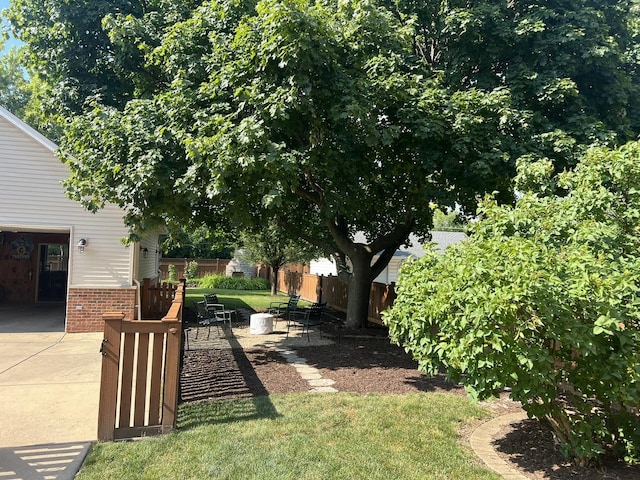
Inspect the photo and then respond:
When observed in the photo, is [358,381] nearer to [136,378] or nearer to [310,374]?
[310,374]

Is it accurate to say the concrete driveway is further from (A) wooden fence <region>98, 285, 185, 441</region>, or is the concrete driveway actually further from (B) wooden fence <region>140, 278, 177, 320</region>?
(B) wooden fence <region>140, 278, 177, 320</region>

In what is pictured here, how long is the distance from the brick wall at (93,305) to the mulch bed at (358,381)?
324cm

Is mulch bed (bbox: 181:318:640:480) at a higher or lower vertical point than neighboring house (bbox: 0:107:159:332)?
lower

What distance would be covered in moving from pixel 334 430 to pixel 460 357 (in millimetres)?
1836

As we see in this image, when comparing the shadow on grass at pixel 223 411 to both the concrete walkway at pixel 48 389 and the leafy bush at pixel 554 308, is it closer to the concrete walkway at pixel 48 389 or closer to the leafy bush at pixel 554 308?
the concrete walkway at pixel 48 389

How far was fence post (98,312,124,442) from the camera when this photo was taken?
4.38m

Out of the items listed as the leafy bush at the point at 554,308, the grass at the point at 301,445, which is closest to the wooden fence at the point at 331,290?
the grass at the point at 301,445

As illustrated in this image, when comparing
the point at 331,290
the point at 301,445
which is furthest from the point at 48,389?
the point at 331,290

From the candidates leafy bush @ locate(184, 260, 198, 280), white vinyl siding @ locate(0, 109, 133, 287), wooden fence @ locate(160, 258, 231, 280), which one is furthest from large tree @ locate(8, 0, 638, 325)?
wooden fence @ locate(160, 258, 231, 280)

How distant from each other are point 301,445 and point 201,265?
2948 cm

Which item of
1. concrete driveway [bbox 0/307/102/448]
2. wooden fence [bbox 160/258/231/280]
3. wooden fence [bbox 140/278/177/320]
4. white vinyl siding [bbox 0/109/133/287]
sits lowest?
concrete driveway [bbox 0/307/102/448]

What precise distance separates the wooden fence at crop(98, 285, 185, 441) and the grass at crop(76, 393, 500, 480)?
0.59 ft

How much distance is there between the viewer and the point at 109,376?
440 cm

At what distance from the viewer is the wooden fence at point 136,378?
14.5 feet
